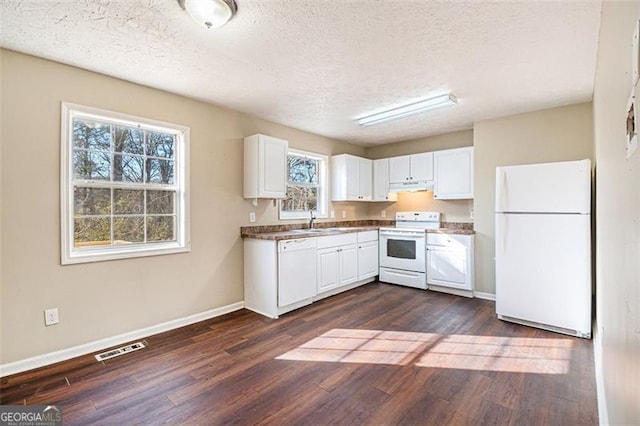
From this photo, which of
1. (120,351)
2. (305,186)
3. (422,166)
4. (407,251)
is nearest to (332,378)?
(120,351)

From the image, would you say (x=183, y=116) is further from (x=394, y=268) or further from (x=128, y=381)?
(x=394, y=268)

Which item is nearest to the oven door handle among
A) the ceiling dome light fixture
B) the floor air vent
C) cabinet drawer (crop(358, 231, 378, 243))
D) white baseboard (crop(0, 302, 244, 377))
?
cabinet drawer (crop(358, 231, 378, 243))

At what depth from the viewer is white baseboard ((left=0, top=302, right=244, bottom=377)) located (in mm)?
2316

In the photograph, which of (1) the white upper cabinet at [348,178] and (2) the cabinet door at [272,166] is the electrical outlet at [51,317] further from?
(1) the white upper cabinet at [348,178]

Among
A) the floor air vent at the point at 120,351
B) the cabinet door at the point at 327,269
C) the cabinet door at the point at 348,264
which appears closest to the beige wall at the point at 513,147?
the cabinet door at the point at 348,264

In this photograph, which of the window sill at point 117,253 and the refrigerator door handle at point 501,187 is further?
the refrigerator door handle at point 501,187

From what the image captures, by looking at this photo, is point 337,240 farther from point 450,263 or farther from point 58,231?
point 58,231

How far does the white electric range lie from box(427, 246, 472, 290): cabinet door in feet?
0.38

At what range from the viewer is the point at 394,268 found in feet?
16.1

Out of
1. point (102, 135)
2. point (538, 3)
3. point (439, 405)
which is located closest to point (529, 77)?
point (538, 3)

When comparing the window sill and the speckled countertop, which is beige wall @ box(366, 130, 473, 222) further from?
the window sill

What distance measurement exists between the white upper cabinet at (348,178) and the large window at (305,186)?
0.59 feet

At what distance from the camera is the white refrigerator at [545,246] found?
9.46 feet

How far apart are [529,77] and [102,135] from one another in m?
3.95
